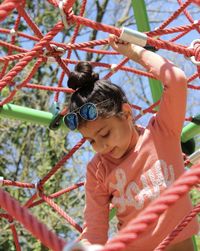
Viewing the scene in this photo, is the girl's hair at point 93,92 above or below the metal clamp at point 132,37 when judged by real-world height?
below

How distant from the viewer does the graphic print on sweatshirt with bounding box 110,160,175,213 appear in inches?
39.8

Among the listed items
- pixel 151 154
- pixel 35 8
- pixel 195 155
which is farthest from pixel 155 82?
pixel 35 8

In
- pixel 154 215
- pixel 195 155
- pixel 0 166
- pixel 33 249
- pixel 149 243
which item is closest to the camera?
pixel 154 215

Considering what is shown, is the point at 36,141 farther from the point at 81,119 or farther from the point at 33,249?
the point at 81,119

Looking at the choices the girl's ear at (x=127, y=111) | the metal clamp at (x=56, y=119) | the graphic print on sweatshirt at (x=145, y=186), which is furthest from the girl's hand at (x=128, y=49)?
the metal clamp at (x=56, y=119)

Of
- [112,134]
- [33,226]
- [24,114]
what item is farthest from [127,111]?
[24,114]

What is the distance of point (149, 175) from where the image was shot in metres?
1.02

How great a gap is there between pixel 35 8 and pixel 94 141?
4035mm

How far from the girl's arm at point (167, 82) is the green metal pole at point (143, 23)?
626mm

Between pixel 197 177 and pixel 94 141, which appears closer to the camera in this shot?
pixel 197 177

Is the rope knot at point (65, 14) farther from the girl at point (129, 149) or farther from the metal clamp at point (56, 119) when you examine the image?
the metal clamp at point (56, 119)

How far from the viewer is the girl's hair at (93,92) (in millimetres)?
1059

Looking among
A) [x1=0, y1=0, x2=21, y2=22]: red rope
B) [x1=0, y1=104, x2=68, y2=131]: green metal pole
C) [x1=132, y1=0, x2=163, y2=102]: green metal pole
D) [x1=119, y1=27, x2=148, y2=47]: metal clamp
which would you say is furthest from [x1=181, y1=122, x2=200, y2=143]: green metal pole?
[x1=0, y1=0, x2=21, y2=22]: red rope

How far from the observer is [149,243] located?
1.00m
